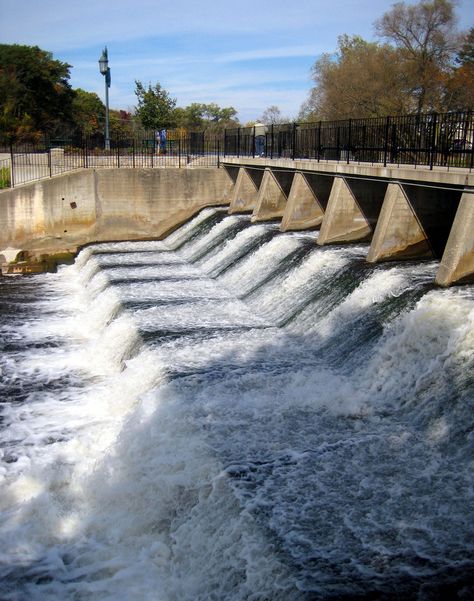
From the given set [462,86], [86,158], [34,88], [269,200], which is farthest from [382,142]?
[34,88]

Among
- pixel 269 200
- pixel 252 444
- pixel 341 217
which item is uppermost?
pixel 269 200

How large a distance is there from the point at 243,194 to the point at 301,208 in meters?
5.04

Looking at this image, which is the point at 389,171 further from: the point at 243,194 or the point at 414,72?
the point at 414,72

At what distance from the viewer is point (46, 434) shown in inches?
369

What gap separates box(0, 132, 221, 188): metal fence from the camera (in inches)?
882

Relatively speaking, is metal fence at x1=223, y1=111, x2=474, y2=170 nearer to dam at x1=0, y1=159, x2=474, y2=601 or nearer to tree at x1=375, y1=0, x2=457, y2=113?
dam at x1=0, y1=159, x2=474, y2=601

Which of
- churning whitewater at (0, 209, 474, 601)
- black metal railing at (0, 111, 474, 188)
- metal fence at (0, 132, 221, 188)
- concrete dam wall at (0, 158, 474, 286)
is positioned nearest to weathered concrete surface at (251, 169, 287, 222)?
concrete dam wall at (0, 158, 474, 286)

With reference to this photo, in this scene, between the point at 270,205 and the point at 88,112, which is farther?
the point at 88,112

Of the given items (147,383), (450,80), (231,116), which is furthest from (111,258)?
(231,116)

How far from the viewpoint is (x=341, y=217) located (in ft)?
51.2

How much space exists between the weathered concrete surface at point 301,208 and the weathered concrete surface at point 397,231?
14.8 feet

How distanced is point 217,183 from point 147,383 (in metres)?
15.0

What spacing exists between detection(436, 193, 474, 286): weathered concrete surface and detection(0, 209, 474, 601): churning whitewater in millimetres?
522

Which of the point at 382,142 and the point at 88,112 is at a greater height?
the point at 88,112
